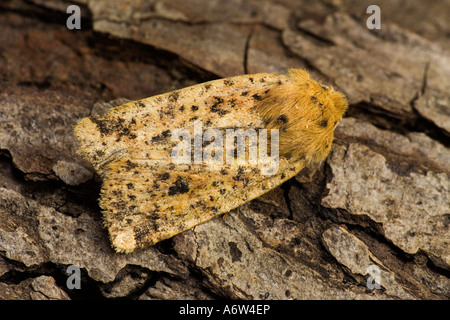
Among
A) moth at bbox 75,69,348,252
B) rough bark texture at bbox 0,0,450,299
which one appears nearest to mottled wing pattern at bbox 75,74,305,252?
moth at bbox 75,69,348,252

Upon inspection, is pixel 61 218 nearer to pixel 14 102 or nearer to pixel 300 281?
pixel 14 102

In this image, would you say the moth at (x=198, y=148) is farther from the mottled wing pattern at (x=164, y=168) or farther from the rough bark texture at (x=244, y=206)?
the rough bark texture at (x=244, y=206)

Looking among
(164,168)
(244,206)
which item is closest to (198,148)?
(164,168)

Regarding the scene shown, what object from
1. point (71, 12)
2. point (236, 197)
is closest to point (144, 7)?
point (71, 12)

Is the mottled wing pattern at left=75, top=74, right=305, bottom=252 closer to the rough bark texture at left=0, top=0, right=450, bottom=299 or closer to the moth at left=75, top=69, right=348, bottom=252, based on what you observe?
the moth at left=75, top=69, right=348, bottom=252

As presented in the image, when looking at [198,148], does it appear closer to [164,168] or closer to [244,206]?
[164,168]

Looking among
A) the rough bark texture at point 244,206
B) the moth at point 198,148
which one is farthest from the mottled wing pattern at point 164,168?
the rough bark texture at point 244,206
